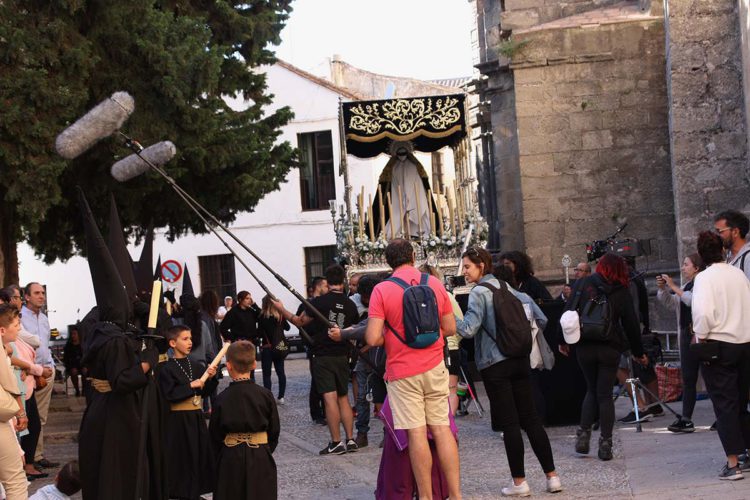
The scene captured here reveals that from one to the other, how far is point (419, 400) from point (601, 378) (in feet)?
7.93

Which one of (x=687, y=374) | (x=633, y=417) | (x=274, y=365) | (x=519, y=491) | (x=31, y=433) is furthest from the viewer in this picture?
(x=274, y=365)

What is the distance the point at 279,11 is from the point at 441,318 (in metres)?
12.2

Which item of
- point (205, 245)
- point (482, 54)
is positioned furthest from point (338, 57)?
point (482, 54)

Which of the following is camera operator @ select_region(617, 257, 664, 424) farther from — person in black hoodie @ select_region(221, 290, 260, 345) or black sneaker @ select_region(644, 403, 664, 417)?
person in black hoodie @ select_region(221, 290, 260, 345)

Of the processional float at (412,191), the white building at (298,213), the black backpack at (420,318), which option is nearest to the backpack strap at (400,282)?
the black backpack at (420,318)

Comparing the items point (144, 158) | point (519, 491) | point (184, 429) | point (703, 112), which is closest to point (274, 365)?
point (703, 112)

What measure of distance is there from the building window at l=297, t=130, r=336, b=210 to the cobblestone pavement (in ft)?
91.1

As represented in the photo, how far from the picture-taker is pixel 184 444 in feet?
29.9

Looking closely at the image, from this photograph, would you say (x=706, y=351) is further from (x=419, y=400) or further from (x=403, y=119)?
(x=403, y=119)

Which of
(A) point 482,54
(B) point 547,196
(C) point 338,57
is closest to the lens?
(B) point 547,196

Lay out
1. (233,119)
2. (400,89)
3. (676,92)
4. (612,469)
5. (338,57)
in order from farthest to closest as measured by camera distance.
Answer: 1. (338,57)
2. (400,89)
3. (233,119)
4. (676,92)
5. (612,469)

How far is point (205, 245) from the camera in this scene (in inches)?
1633

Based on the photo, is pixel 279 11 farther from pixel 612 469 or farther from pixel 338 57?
pixel 338 57

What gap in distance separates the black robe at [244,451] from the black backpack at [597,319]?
326 cm
